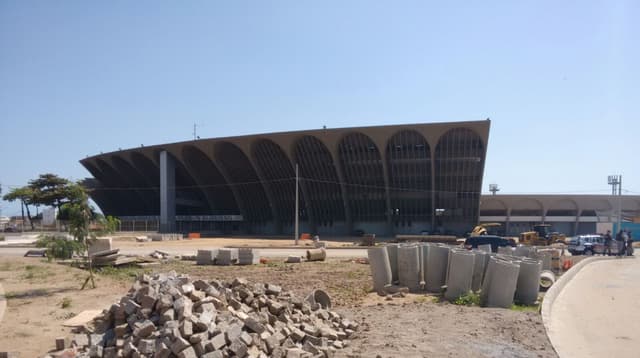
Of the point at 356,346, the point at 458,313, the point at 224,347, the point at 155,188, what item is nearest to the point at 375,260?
the point at 458,313

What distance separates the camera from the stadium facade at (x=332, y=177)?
63.2 m

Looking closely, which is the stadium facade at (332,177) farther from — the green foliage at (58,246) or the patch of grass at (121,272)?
the green foliage at (58,246)

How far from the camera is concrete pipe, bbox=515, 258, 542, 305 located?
15.6 meters

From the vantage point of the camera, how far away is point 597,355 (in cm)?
953

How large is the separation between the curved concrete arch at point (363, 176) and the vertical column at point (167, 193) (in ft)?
81.3

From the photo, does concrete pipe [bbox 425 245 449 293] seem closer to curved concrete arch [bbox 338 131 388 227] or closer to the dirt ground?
the dirt ground

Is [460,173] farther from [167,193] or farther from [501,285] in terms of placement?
[501,285]

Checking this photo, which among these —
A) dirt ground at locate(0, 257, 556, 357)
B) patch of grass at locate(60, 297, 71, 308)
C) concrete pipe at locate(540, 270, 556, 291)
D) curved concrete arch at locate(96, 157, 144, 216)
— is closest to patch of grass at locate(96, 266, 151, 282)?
dirt ground at locate(0, 257, 556, 357)

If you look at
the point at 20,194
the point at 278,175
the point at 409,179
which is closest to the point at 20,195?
the point at 20,194

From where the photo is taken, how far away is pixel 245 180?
75125mm

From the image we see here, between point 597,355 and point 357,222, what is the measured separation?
61.4m

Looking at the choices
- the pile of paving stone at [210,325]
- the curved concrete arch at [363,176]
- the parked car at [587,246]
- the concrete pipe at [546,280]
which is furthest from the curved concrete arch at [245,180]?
the pile of paving stone at [210,325]

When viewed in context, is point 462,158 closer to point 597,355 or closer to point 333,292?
point 333,292

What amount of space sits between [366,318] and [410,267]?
5810 mm
